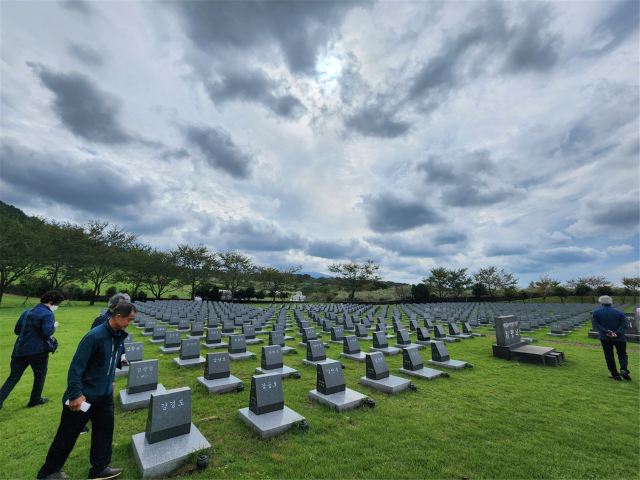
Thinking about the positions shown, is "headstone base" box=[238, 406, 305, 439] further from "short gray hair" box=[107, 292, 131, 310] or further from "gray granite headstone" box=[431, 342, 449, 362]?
"gray granite headstone" box=[431, 342, 449, 362]

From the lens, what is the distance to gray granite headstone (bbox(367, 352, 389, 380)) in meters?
6.64

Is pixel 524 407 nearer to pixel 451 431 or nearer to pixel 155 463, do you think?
pixel 451 431

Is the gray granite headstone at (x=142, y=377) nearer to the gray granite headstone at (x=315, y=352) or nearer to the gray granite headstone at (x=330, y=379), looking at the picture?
the gray granite headstone at (x=330, y=379)

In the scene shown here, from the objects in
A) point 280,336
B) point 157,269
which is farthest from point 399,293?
point 280,336

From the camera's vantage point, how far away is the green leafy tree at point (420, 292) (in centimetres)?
5212

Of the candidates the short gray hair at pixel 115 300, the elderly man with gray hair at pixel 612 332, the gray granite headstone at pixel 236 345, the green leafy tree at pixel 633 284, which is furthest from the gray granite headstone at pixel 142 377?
the green leafy tree at pixel 633 284

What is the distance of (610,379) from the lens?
741 cm

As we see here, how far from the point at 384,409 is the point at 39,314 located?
677cm

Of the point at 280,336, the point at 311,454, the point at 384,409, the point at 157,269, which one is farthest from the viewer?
the point at 157,269

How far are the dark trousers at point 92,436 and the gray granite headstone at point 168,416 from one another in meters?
0.56

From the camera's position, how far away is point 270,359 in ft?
25.3

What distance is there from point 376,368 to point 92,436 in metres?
5.51

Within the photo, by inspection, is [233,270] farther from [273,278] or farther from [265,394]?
[265,394]

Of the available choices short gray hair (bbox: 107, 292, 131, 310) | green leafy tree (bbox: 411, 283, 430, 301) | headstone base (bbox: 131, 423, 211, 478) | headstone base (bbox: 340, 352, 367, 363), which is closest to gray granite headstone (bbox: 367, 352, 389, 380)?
headstone base (bbox: 340, 352, 367, 363)
